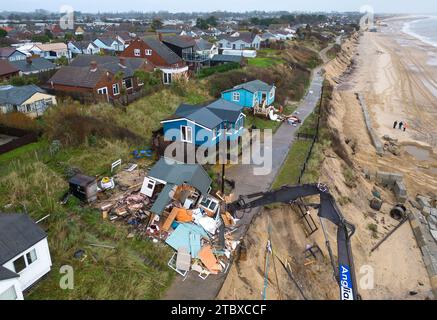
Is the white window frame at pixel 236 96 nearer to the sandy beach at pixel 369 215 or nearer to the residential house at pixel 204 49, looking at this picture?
the sandy beach at pixel 369 215

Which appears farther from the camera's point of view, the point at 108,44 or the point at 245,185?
the point at 108,44

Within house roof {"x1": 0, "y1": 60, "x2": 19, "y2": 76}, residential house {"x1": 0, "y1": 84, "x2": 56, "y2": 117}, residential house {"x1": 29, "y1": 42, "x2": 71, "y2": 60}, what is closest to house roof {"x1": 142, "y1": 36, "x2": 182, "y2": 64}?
house roof {"x1": 0, "y1": 60, "x2": 19, "y2": 76}

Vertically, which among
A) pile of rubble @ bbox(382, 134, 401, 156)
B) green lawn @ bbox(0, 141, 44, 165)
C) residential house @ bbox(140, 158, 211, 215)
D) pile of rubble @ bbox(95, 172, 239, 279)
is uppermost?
residential house @ bbox(140, 158, 211, 215)

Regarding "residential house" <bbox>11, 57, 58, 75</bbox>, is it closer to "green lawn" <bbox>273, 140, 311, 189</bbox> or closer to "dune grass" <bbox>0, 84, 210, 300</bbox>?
"dune grass" <bbox>0, 84, 210, 300</bbox>

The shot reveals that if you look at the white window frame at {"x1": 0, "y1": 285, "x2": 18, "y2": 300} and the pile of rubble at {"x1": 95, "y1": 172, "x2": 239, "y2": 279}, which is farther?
the pile of rubble at {"x1": 95, "y1": 172, "x2": 239, "y2": 279}

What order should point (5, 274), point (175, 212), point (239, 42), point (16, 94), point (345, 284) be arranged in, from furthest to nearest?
1. point (239, 42)
2. point (16, 94)
3. point (175, 212)
4. point (345, 284)
5. point (5, 274)

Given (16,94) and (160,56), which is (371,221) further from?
(160,56)

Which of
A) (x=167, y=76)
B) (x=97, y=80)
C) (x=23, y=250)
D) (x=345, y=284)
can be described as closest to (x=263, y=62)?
(x=167, y=76)
